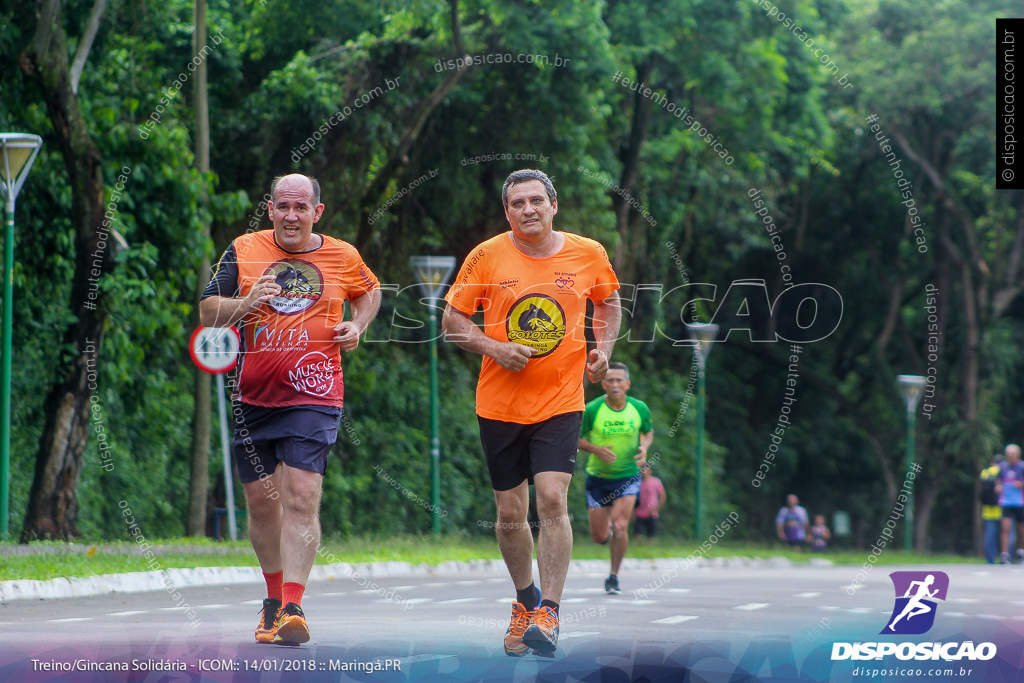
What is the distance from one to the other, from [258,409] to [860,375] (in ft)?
103

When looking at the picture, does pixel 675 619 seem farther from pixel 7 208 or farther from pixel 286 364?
pixel 7 208

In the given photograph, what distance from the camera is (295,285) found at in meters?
6.66

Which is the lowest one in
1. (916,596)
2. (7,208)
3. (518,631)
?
(518,631)

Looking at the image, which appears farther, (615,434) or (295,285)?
(615,434)

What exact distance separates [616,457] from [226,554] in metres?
4.28

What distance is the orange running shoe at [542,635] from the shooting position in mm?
6293

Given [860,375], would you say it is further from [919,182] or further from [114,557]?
[114,557]

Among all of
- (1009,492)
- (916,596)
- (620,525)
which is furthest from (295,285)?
(1009,492)

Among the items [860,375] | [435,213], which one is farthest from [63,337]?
[860,375]

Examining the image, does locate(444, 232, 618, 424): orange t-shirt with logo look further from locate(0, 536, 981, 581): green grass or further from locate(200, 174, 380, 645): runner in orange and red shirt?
locate(0, 536, 981, 581): green grass

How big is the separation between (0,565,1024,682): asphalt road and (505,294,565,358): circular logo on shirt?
4.49ft

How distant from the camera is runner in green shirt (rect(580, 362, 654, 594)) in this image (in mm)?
11594

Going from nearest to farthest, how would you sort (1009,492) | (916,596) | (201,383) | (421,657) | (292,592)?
(421,657)
(292,592)
(916,596)
(201,383)
(1009,492)

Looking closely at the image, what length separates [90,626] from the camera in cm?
766
